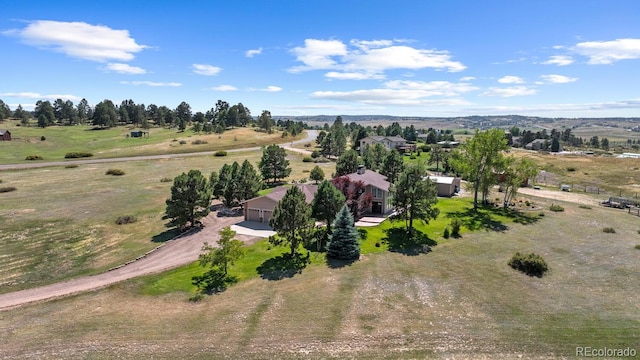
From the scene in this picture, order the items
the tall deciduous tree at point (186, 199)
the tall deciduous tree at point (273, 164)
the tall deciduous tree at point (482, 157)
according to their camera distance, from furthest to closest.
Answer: the tall deciduous tree at point (273, 164) → the tall deciduous tree at point (482, 157) → the tall deciduous tree at point (186, 199)

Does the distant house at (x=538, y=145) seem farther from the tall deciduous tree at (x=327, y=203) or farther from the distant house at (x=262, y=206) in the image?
the tall deciduous tree at (x=327, y=203)

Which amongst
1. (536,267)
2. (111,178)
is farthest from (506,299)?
(111,178)

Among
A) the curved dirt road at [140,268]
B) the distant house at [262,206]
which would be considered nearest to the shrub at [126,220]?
the curved dirt road at [140,268]

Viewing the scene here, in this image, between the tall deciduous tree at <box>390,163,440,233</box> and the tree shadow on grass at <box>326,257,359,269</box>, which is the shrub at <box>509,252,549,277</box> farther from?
the tree shadow on grass at <box>326,257,359,269</box>

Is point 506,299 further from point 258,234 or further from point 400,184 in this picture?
point 258,234

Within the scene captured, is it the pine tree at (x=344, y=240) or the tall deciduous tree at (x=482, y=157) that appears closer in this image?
the pine tree at (x=344, y=240)

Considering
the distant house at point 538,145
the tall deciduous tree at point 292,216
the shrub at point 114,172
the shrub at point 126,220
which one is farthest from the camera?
the distant house at point 538,145

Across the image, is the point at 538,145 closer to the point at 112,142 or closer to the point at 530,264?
the point at 530,264
